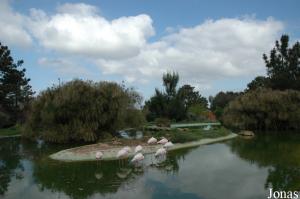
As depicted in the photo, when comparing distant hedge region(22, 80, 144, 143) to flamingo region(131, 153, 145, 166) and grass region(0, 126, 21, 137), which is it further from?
flamingo region(131, 153, 145, 166)

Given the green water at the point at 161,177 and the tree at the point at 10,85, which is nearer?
the green water at the point at 161,177

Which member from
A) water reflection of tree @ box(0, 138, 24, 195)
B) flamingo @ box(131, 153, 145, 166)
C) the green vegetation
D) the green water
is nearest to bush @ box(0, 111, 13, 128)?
water reflection of tree @ box(0, 138, 24, 195)

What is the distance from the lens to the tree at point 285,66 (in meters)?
41.8

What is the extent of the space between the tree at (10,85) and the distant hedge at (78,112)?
1494cm

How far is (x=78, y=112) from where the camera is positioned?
23578mm

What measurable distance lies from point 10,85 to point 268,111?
27.1 m

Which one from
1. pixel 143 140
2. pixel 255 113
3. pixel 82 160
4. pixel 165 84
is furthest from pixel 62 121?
pixel 165 84

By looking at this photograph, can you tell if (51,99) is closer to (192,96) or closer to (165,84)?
(165,84)

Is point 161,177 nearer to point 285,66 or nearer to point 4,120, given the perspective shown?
point 4,120

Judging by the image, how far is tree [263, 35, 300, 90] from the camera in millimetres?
41844

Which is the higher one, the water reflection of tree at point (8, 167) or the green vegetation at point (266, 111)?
the green vegetation at point (266, 111)

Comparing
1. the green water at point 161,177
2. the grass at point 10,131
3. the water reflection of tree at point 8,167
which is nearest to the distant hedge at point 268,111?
Answer: the green water at point 161,177

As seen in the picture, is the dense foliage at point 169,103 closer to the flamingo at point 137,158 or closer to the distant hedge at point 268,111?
the distant hedge at point 268,111

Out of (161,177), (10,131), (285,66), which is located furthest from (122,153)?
(285,66)
